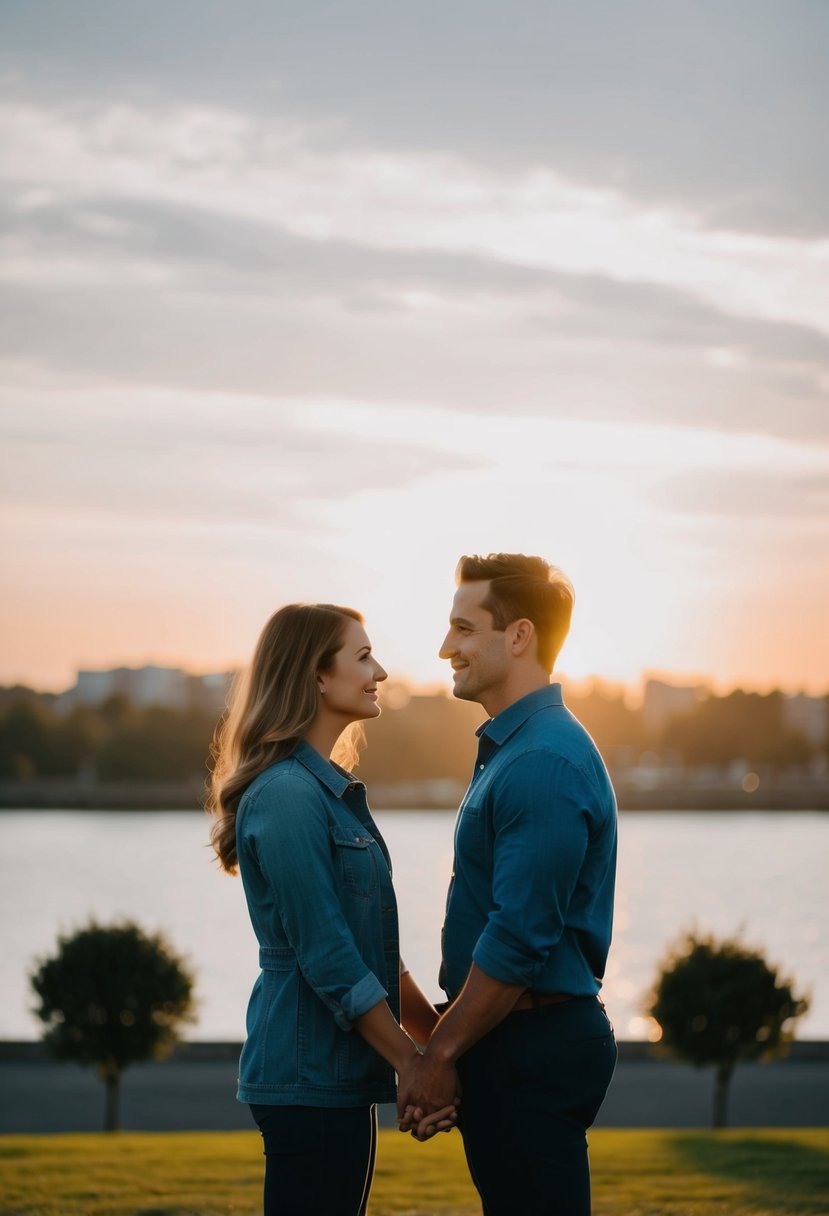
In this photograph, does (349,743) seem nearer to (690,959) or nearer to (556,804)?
(556,804)

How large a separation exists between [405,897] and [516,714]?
47.6 m

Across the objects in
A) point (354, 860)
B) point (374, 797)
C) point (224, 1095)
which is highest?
point (354, 860)

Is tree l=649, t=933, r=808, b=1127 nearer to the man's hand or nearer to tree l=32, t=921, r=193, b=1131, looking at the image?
tree l=32, t=921, r=193, b=1131

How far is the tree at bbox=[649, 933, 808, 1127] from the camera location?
12.2 metres

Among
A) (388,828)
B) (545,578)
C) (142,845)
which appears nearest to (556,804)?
(545,578)

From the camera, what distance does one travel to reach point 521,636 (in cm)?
341

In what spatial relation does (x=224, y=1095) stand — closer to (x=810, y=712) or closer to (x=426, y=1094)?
(x=426, y=1094)

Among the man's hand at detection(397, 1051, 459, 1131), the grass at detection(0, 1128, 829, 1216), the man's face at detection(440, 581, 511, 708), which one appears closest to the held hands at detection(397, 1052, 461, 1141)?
the man's hand at detection(397, 1051, 459, 1131)

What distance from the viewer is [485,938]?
3.12 m

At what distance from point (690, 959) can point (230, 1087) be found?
14.2ft

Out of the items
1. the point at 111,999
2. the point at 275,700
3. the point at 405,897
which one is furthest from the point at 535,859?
the point at 405,897

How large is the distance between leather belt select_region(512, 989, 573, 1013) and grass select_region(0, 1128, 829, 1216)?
366cm

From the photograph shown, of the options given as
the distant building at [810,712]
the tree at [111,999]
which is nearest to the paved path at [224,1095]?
the tree at [111,999]

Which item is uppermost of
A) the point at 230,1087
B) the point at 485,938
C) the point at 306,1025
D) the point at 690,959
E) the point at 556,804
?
the point at 556,804
